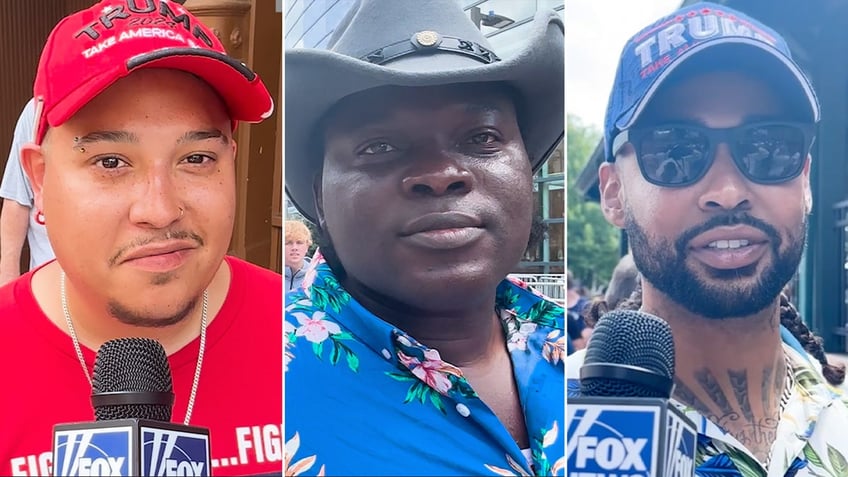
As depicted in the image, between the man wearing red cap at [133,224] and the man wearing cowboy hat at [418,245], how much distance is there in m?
0.18

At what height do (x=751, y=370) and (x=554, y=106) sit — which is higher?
(x=554, y=106)

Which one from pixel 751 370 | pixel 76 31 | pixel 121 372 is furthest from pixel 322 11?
pixel 751 370

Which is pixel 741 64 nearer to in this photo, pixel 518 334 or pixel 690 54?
pixel 690 54

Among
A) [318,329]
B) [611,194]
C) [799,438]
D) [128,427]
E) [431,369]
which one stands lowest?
[799,438]

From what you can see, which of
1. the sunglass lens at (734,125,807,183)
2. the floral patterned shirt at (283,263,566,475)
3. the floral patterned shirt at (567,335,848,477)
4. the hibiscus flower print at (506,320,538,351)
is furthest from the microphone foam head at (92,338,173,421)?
the sunglass lens at (734,125,807,183)

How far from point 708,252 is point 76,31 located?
1821 millimetres

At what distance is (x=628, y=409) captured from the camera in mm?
2230

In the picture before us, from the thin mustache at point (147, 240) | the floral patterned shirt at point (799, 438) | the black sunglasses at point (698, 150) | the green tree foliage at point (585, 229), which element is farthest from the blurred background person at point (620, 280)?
the thin mustache at point (147, 240)

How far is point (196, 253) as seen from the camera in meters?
2.18

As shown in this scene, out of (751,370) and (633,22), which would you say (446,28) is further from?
(751,370)

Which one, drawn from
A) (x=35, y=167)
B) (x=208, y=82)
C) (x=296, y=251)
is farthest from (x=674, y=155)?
(x=35, y=167)

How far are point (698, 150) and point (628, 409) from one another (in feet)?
2.51

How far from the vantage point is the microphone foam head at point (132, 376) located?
79.6 inches

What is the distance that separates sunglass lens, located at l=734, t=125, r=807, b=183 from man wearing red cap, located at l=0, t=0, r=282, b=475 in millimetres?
1365
